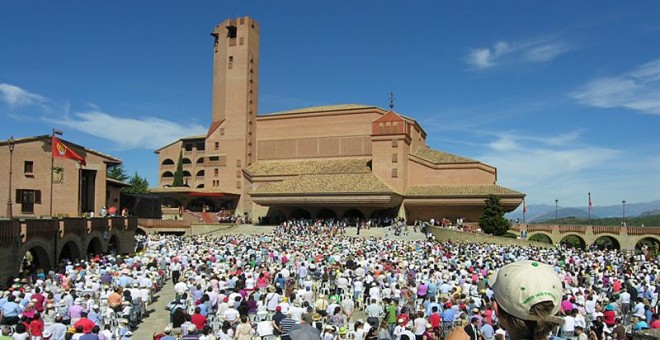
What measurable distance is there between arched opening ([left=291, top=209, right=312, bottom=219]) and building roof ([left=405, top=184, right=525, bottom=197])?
11420 millimetres

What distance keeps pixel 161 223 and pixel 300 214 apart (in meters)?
15.1

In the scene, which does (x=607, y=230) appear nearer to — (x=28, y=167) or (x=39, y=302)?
(x=28, y=167)

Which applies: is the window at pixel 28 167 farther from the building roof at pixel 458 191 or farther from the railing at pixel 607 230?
the railing at pixel 607 230

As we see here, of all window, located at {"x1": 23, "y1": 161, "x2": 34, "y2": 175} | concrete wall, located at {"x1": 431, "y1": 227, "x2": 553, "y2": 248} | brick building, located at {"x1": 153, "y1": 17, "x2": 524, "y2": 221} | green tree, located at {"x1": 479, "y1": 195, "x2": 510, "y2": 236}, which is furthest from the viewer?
brick building, located at {"x1": 153, "y1": 17, "x2": 524, "y2": 221}

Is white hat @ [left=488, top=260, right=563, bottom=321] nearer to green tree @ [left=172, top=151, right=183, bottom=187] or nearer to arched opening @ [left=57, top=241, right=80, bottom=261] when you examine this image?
arched opening @ [left=57, top=241, right=80, bottom=261]

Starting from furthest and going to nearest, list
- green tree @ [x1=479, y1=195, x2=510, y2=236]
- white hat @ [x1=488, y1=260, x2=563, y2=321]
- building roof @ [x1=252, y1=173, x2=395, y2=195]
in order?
building roof @ [x1=252, y1=173, x2=395, y2=195] → green tree @ [x1=479, y1=195, x2=510, y2=236] → white hat @ [x1=488, y1=260, x2=563, y2=321]

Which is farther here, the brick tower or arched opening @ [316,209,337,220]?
the brick tower

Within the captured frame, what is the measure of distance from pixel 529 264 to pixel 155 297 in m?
21.0

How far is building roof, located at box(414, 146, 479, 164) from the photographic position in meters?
57.5

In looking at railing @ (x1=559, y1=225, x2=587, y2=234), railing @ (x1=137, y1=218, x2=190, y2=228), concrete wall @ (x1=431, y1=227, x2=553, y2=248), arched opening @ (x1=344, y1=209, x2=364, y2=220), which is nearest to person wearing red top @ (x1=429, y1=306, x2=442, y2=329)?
concrete wall @ (x1=431, y1=227, x2=553, y2=248)

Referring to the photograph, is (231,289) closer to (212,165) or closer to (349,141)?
(349,141)

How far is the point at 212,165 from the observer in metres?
67.9

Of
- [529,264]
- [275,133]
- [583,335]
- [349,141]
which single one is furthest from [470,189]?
[529,264]

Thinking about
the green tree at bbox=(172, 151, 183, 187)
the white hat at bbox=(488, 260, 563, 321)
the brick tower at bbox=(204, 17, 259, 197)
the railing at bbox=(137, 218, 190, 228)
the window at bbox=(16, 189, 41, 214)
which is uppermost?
the brick tower at bbox=(204, 17, 259, 197)
